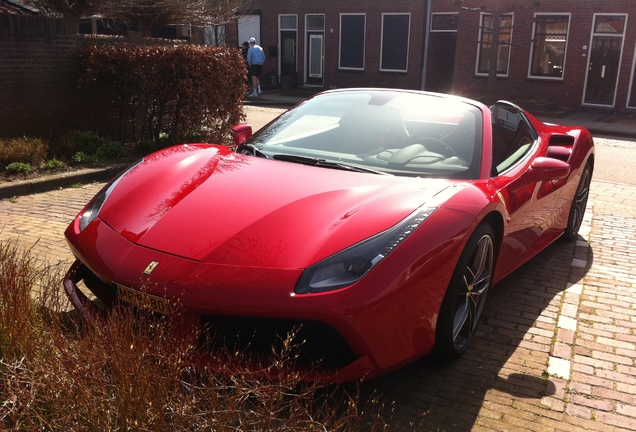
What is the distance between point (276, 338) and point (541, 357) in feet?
5.95

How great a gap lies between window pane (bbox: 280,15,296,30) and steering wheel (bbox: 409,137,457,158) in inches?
1090

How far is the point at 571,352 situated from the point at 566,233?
2.39m

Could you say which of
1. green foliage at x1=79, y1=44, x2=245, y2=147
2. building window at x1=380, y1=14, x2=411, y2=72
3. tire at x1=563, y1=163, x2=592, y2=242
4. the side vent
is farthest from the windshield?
building window at x1=380, y1=14, x2=411, y2=72

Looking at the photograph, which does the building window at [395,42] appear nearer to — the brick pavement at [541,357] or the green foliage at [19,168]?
the green foliage at [19,168]

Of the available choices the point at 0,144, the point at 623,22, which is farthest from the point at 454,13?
the point at 0,144

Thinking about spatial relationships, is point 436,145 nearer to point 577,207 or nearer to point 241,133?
point 241,133

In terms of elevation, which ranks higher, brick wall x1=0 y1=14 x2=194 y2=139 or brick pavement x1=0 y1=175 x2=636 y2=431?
brick wall x1=0 y1=14 x2=194 y2=139

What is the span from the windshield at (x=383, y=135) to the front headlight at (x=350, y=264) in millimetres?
976

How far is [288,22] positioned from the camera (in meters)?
30.6

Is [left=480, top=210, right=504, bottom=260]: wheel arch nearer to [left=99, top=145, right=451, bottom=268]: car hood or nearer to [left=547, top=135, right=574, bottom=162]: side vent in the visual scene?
[left=99, top=145, right=451, bottom=268]: car hood

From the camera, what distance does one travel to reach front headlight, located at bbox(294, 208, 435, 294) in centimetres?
278

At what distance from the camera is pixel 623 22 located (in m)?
22.3

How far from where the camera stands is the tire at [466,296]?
10.7ft

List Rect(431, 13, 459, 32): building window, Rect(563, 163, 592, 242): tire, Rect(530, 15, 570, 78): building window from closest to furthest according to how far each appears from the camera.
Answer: Rect(563, 163, 592, 242): tire
Rect(530, 15, 570, 78): building window
Rect(431, 13, 459, 32): building window
